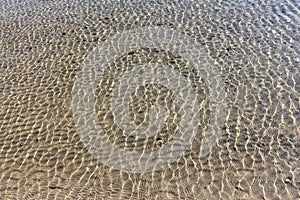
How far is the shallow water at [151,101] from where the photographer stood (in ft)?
10.1

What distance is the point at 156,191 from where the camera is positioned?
9.82 ft

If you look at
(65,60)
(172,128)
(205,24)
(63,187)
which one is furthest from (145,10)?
(63,187)

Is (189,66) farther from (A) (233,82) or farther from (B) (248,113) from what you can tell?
(B) (248,113)

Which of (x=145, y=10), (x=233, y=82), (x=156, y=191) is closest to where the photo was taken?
(x=156, y=191)

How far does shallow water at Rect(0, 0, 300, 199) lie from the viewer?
10.1 feet

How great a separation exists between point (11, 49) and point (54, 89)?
3.54 feet

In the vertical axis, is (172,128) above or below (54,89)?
above

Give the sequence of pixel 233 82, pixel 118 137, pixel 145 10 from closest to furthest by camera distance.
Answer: pixel 118 137, pixel 233 82, pixel 145 10

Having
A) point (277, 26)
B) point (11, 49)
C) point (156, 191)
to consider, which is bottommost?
point (11, 49)

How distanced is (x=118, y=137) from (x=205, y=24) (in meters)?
2.06

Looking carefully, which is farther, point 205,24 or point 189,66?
point 205,24

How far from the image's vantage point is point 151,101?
12.5ft

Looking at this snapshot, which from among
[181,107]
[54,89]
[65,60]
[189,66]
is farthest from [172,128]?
[65,60]

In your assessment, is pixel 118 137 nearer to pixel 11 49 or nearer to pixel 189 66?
pixel 189 66
